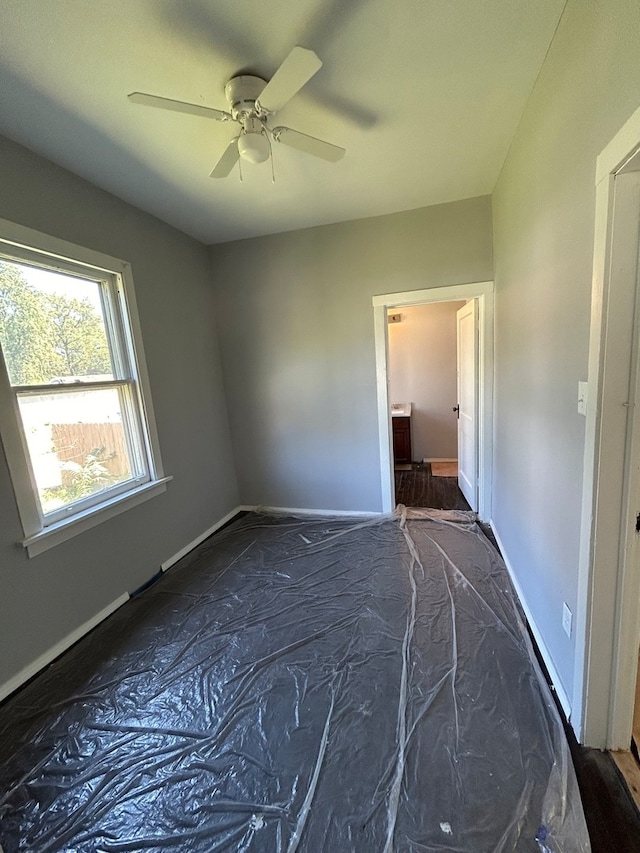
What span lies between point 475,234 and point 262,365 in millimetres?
2243

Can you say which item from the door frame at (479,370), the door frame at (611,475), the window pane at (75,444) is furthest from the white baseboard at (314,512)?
the door frame at (611,475)

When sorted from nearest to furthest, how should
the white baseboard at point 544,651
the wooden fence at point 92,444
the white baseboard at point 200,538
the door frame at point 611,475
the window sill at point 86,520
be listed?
the door frame at point 611,475, the white baseboard at point 544,651, the window sill at point 86,520, the wooden fence at point 92,444, the white baseboard at point 200,538

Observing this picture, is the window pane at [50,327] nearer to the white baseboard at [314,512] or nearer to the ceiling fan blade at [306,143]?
the ceiling fan blade at [306,143]

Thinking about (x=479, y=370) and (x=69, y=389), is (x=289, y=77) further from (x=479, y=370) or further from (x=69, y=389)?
(x=479, y=370)

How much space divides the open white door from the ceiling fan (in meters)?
2.02

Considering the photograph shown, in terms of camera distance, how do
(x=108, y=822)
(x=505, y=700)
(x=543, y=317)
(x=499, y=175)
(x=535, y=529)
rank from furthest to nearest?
(x=499, y=175) → (x=535, y=529) → (x=543, y=317) → (x=505, y=700) → (x=108, y=822)

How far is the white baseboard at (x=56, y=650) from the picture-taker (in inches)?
69.5

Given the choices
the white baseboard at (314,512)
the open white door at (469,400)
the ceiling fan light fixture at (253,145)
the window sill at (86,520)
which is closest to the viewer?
the ceiling fan light fixture at (253,145)

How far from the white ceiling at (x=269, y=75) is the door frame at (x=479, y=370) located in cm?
82

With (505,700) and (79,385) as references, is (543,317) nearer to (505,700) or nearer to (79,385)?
(505,700)

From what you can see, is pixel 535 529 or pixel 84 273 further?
pixel 84 273

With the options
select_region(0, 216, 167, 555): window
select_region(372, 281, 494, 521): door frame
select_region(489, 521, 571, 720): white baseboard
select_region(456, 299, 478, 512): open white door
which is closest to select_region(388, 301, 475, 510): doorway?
select_region(456, 299, 478, 512): open white door

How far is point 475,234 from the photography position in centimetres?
288

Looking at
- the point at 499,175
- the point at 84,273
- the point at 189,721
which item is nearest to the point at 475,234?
the point at 499,175
